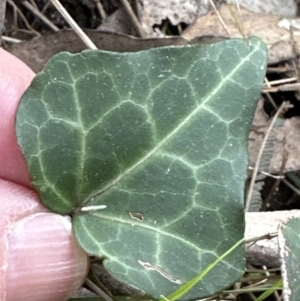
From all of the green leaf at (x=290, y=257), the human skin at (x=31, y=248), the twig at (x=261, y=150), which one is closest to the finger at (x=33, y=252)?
the human skin at (x=31, y=248)

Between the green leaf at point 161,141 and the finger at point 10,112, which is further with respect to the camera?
the finger at point 10,112

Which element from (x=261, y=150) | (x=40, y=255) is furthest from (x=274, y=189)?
(x=40, y=255)

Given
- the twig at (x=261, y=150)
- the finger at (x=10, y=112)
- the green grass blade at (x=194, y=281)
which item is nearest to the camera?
the green grass blade at (x=194, y=281)

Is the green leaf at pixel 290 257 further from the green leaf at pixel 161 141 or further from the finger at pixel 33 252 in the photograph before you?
the finger at pixel 33 252

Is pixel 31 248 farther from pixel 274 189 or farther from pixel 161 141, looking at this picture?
pixel 274 189

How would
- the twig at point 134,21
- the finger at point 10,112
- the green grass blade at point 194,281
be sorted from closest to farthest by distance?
the green grass blade at point 194,281
the finger at point 10,112
the twig at point 134,21

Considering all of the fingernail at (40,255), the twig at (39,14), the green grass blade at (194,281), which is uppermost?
the twig at (39,14)
